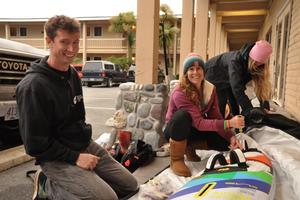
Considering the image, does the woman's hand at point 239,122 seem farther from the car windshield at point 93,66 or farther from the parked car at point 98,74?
the car windshield at point 93,66

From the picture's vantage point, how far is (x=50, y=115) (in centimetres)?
237

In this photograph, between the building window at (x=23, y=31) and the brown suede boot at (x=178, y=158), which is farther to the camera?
the building window at (x=23, y=31)

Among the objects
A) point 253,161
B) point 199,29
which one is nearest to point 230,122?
point 253,161

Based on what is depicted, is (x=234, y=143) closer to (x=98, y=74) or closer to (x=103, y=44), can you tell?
(x=98, y=74)

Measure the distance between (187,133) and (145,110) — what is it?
4.64ft

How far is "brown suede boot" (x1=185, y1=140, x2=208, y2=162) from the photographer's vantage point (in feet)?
11.6

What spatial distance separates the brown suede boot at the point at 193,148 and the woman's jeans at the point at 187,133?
0.04 m

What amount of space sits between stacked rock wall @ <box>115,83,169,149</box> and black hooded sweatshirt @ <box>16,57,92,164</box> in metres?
1.95

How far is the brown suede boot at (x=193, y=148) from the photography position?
140 inches

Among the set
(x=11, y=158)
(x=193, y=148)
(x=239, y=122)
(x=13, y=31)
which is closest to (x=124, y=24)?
(x=13, y=31)

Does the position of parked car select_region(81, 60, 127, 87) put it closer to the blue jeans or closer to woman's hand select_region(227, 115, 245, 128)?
woman's hand select_region(227, 115, 245, 128)

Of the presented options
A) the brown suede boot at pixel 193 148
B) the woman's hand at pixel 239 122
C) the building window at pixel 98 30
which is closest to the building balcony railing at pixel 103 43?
the building window at pixel 98 30

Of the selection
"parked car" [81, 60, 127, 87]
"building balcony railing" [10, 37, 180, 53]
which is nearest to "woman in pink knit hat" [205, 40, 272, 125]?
"parked car" [81, 60, 127, 87]

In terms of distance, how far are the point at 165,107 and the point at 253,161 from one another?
2181mm
